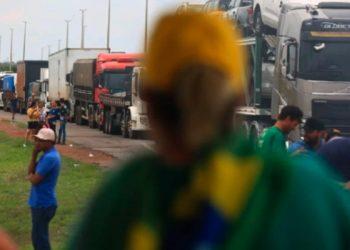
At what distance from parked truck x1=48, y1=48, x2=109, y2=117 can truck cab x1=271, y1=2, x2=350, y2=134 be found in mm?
34018

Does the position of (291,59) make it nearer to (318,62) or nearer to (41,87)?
(318,62)

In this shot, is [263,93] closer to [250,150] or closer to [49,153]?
[49,153]

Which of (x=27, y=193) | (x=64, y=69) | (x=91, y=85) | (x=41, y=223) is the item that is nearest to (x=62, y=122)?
(x=91, y=85)

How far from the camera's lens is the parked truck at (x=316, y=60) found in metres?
19.5

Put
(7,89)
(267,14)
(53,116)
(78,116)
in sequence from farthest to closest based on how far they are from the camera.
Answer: (7,89), (78,116), (53,116), (267,14)

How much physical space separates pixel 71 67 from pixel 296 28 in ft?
120

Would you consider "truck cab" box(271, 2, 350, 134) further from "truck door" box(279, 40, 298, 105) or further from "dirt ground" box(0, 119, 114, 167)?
"dirt ground" box(0, 119, 114, 167)

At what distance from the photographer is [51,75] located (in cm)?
5966

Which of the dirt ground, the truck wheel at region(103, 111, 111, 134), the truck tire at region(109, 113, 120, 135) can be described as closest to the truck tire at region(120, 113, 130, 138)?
the truck tire at region(109, 113, 120, 135)

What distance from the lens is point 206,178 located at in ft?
7.10

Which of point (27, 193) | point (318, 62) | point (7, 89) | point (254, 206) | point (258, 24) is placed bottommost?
point (7, 89)

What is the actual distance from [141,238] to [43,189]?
358 inches

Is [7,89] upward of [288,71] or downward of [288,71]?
downward

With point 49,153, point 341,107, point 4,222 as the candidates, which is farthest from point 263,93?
point 49,153
